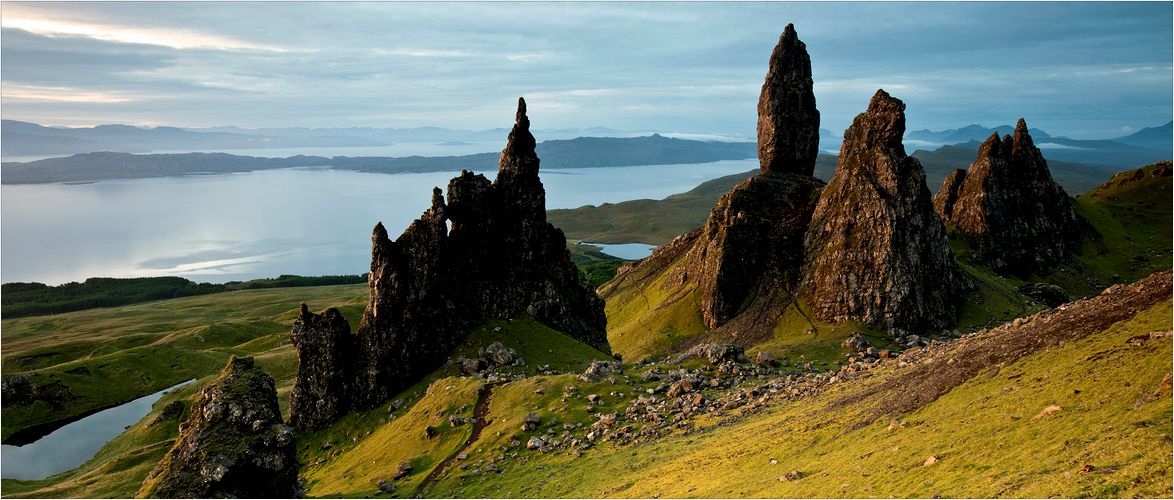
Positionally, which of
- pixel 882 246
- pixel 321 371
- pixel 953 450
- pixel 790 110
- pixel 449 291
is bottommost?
pixel 321 371

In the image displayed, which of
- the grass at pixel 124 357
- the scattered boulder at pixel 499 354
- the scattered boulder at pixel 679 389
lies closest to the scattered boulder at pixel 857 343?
the scattered boulder at pixel 679 389

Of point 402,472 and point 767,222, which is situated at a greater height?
point 767,222

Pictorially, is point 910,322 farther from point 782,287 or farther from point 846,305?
point 782,287

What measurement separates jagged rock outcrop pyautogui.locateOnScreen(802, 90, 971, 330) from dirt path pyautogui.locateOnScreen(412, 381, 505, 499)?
5399 centimetres

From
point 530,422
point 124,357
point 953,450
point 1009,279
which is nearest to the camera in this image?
point 953,450

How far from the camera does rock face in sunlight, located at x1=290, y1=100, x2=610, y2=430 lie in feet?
214

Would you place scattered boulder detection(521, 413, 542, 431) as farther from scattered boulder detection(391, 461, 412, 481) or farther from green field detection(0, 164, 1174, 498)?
scattered boulder detection(391, 461, 412, 481)

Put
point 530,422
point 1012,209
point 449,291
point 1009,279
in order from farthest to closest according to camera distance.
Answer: point 1012,209
point 1009,279
point 449,291
point 530,422

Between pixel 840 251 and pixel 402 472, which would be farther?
pixel 840 251

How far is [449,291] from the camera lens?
236 ft

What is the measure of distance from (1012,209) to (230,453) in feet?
429

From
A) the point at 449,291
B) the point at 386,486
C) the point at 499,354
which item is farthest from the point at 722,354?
the point at 386,486

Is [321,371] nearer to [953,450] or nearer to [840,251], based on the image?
[953,450]

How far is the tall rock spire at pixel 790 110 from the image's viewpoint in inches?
4724
